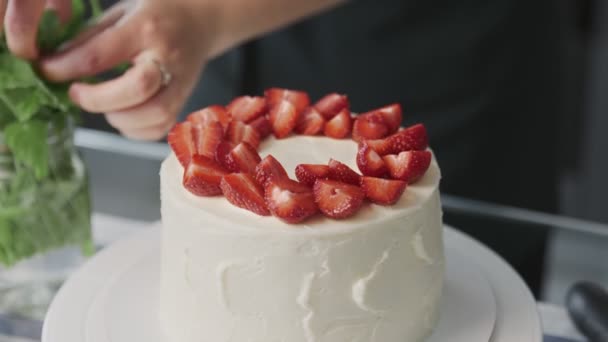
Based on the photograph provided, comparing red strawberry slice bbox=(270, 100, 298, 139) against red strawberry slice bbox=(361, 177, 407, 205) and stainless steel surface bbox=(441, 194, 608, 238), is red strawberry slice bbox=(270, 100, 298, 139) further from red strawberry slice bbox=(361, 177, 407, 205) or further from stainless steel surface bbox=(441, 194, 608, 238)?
stainless steel surface bbox=(441, 194, 608, 238)

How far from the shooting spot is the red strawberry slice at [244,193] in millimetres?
1107

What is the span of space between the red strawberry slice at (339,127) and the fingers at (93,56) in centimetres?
36

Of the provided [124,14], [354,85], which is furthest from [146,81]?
[354,85]

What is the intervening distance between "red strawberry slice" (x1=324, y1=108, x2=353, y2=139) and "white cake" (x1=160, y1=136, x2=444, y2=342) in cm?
18

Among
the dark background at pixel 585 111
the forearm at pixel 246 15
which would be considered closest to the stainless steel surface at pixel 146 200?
the forearm at pixel 246 15

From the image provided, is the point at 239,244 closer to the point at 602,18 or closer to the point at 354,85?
the point at 354,85

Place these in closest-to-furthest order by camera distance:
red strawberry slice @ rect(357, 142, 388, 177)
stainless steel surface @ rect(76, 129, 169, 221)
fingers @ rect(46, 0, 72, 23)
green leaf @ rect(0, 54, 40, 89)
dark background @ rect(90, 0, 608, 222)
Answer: red strawberry slice @ rect(357, 142, 388, 177) → green leaf @ rect(0, 54, 40, 89) → fingers @ rect(46, 0, 72, 23) → stainless steel surface @ rect(76, 129, 169, 221) → dark background @ rect(90, 0, 608, 222)

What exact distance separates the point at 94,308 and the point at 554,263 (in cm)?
84

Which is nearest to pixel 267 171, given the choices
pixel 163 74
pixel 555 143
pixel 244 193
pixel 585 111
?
pixel 244 193

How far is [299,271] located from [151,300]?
0.32 meters

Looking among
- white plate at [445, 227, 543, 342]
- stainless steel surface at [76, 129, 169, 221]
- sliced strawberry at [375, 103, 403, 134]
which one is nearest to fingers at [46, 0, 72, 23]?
stainless steel surface at [76, 129, 169, 221]

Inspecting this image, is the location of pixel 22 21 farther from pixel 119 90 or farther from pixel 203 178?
pixel 203 178

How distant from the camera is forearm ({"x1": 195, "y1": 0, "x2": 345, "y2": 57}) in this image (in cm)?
160

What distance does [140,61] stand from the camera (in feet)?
4.61
